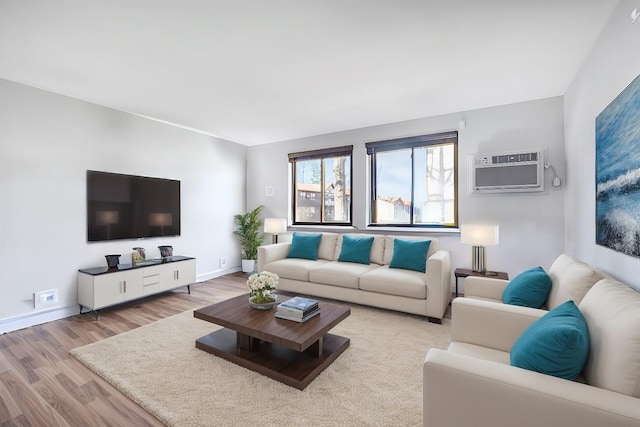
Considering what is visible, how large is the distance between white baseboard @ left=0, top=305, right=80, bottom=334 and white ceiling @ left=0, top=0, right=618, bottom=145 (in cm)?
240

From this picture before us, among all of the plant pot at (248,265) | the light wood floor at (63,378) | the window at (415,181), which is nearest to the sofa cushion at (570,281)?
Result: the window at (415,181)

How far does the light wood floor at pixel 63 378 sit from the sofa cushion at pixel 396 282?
7.31 ft

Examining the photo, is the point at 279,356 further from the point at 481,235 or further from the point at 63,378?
the point at 481,235

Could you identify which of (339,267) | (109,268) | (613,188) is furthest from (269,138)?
(613,188)

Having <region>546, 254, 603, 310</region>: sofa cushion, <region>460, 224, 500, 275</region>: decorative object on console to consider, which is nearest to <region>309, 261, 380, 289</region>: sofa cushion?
<region>460, 224, 500, 275</region>: decorative object on console

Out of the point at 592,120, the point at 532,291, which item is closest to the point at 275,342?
the point at 532,291

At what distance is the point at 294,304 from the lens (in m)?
2.27

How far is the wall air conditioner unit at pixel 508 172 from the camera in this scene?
3.25 m

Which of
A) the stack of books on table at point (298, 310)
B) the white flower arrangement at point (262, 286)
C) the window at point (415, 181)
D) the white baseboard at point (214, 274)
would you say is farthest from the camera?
the white baseboard at point (214, 274)

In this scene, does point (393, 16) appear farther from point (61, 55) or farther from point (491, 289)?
point (61, 55)

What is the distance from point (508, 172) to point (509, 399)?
3.03 m

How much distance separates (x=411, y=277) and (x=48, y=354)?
336cm

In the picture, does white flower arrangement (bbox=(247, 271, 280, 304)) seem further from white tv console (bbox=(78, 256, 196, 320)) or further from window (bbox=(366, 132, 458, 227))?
window (bbox=(366, 132, 458, 227))

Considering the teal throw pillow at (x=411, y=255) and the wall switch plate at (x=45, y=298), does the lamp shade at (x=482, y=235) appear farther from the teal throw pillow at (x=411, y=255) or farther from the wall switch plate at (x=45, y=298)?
the wall switch plate at (x=45, y=298)
